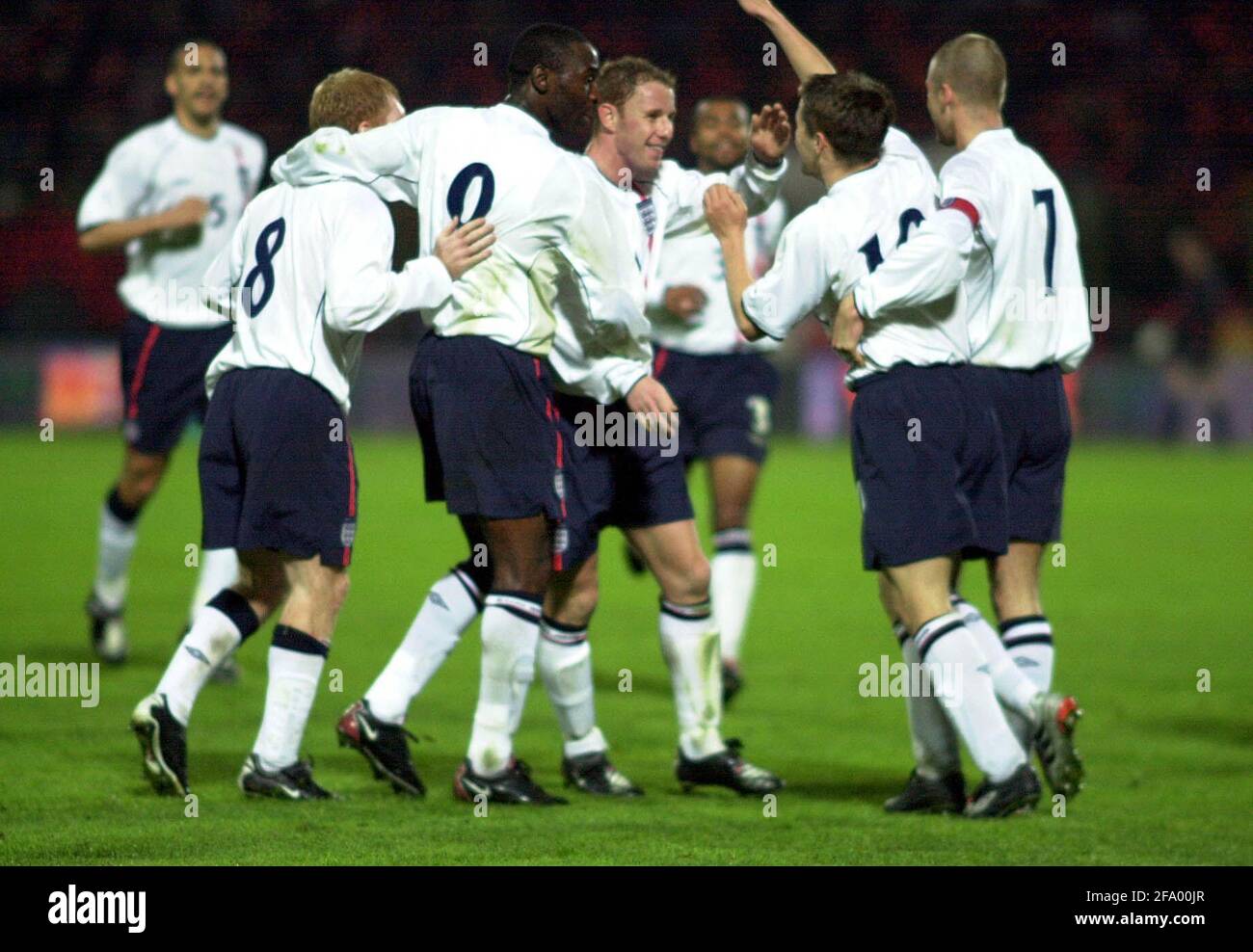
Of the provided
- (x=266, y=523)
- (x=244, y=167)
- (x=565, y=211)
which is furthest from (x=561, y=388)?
(x=244, y=167)

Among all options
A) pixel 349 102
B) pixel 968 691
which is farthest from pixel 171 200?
pixel 968 691

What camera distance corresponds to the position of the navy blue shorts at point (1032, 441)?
5.82 meters

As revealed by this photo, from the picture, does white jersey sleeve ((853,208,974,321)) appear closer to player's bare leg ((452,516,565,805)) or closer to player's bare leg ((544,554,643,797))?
player's bare leg ((452,516,565,805))

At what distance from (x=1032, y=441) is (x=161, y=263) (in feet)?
14.2

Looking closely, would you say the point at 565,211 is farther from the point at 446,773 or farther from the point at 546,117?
the point at 446,773

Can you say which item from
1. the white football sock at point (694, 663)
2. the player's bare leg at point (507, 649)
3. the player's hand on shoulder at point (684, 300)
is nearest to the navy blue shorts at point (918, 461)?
the white football sock at point (694, 663)

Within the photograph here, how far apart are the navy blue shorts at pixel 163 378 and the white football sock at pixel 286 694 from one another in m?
3.01

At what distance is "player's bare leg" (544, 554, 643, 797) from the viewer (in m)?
5.83

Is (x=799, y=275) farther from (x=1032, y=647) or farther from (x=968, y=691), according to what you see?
(x=1032, y=647)

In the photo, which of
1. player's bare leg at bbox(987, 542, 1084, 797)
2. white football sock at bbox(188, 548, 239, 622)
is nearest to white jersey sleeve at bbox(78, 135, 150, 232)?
white football sock at bbox(188, 548, 239, 622)

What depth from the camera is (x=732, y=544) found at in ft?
26.5

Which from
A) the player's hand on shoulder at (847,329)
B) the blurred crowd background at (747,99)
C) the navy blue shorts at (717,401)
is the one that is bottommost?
the navy blue shorts at (717,401)

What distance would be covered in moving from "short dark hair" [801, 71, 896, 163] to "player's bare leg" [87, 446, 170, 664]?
13.4ft

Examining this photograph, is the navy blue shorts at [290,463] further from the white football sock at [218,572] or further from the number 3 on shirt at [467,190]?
the white football sock at [218,572]
